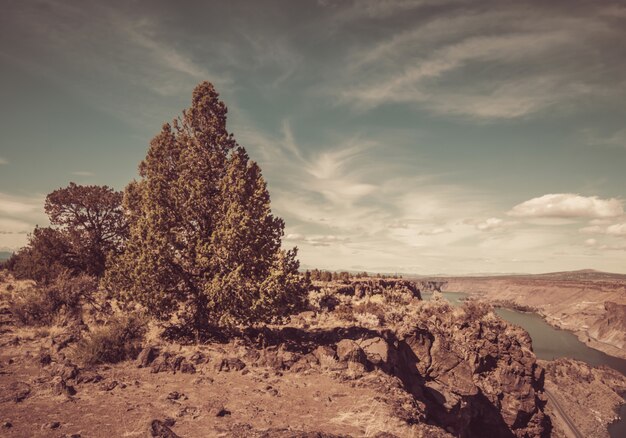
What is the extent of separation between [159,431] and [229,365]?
584 cm

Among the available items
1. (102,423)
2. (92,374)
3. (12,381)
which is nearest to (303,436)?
(102,423)

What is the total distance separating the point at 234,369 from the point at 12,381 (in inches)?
321

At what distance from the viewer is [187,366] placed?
1447 centimetres

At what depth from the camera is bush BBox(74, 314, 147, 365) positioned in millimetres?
14289

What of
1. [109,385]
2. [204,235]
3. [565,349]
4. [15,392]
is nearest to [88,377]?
[109,385]

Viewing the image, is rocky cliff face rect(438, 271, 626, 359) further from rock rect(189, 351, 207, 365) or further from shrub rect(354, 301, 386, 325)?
Answer: rock rect(189, 351, 207, 365)

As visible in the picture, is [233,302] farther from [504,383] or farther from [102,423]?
[504,383]

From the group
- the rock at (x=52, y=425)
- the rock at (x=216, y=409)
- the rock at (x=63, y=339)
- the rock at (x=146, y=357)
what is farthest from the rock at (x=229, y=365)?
the rock at (x=63, y=339)

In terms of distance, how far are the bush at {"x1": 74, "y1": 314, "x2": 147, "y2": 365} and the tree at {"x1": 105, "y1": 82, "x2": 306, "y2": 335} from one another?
61.5 inches

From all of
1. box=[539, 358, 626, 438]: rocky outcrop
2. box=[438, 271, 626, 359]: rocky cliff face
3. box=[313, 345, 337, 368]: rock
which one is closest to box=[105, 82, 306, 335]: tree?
box=[313, 345, 337, 368]: rock

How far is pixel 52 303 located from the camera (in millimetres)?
20500

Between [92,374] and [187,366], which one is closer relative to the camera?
[92,374]

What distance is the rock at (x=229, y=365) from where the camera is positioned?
1481 cm

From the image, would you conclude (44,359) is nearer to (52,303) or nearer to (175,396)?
(175,396)
